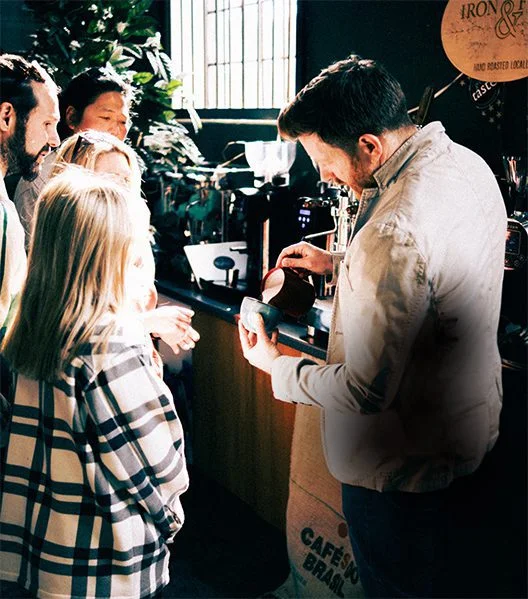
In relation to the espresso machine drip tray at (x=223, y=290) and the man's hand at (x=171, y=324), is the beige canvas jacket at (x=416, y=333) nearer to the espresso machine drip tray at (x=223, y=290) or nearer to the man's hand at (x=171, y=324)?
the man's hand at (x=171, y=324)

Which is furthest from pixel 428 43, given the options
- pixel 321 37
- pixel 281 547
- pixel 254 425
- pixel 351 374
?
pixel 281 547

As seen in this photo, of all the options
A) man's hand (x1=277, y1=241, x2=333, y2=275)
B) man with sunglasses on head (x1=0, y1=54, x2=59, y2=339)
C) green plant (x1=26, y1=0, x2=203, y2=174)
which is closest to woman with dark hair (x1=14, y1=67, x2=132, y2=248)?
man with sunglasses on head (x1=0, y1=54, x2=59, y2=339)

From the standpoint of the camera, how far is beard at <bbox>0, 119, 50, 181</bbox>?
7.09 ft

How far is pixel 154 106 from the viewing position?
3.91 metres

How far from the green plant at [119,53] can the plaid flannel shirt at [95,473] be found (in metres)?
2.47

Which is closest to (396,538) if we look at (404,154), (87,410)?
(87,410)

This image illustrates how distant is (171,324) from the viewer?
1.89 meters

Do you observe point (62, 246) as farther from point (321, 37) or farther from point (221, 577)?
point (321, 37)

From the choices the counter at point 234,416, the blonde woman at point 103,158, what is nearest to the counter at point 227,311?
the counter at point 234,416

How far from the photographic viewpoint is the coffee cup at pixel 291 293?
2.03 meters

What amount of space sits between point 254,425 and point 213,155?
2.18 metres

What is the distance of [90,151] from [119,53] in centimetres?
170

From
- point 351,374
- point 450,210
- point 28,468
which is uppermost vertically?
point 450,210

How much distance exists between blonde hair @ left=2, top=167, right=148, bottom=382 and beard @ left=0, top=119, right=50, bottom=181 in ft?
2.40
